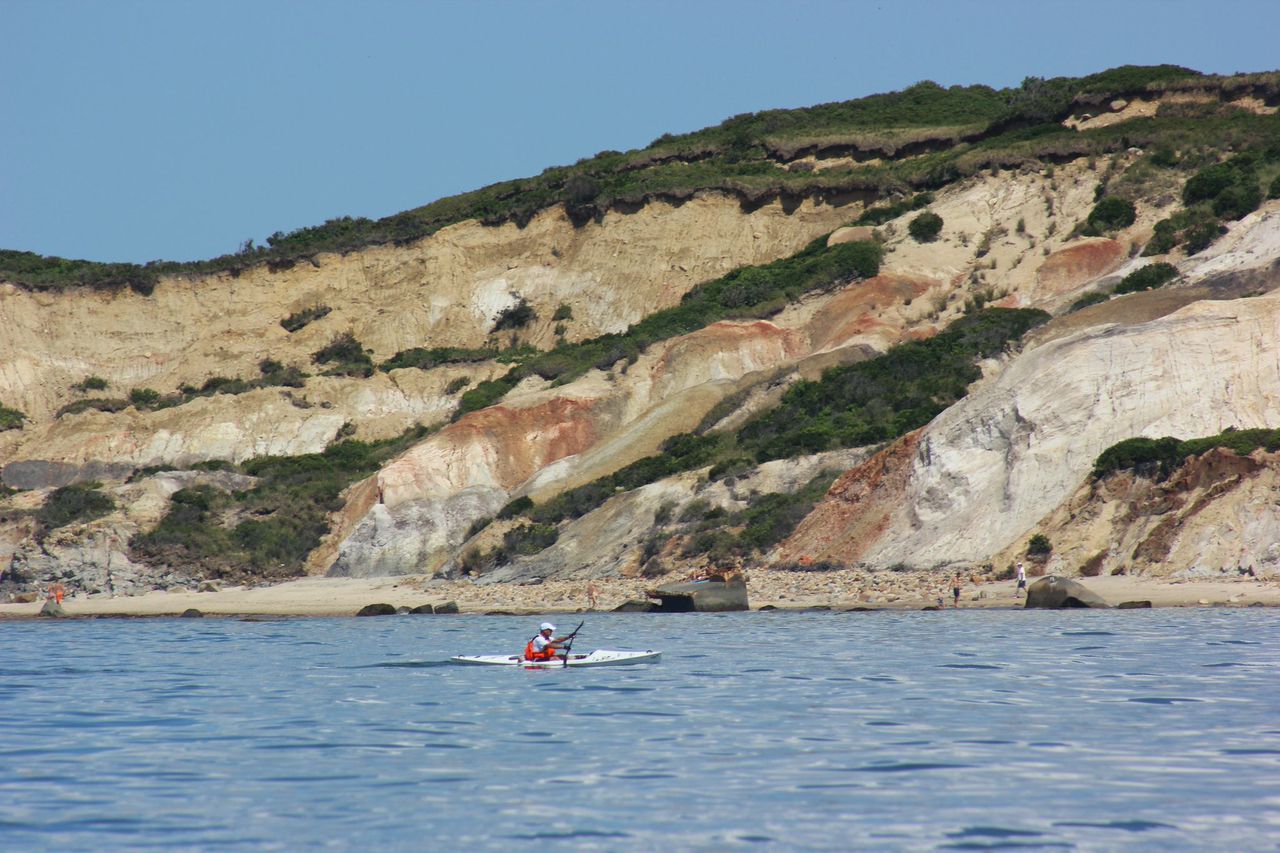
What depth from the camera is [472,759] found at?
14.8 meters

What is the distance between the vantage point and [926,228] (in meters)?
64.0

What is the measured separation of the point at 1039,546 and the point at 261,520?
31.3m

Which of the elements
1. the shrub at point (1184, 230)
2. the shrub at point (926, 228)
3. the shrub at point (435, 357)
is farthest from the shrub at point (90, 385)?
the shrub at point (1184, 230)

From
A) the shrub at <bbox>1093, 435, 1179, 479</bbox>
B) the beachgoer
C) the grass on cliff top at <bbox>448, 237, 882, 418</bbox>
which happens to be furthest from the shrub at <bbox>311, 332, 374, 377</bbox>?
the beachgoer

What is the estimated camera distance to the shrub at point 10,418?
2717 inches

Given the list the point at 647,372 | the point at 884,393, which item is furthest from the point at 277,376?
the point at 884,393

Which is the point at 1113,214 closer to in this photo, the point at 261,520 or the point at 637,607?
the point at 637,607

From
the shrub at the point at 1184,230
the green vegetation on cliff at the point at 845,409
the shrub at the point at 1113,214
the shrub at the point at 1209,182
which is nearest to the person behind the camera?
the green vegetation on cliff at the point at 845,409

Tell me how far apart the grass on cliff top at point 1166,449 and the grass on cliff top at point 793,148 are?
30659 mm

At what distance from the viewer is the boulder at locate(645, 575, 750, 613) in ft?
114

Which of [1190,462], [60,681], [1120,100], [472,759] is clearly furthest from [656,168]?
[472,759]

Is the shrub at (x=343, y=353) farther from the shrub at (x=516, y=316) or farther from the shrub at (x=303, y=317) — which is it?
the shrub at (x=516, y=316)

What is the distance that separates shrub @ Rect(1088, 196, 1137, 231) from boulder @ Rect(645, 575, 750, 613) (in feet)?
97.2

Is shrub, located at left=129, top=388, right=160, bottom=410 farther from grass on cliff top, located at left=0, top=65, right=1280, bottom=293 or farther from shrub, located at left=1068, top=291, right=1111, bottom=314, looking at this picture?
shrub, located at left=1068, top=291, right=1111, bottom=314
